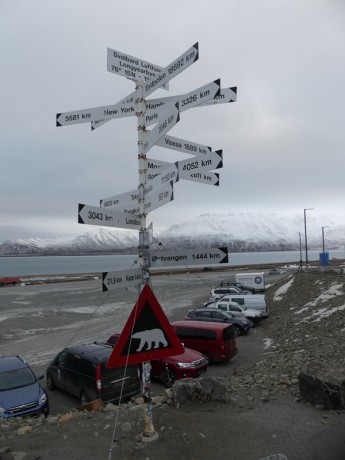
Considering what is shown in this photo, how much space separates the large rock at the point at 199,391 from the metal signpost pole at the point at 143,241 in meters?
1.37

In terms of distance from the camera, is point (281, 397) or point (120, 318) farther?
point (120, 318)

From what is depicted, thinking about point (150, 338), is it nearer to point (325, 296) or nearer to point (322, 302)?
point (322, 302)

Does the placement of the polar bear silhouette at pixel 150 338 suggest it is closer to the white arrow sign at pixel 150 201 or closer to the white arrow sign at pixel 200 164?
the white arrow sign at pixel 150 201

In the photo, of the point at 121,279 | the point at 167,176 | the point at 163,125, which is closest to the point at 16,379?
the point at 121,279

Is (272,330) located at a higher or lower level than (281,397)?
lower

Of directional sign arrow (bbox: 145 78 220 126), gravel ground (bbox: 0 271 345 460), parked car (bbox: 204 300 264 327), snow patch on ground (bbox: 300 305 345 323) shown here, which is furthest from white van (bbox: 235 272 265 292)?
directional sign arrow (bbox: 145 78 220 126)

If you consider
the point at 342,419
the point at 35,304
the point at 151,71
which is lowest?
the point at 35,304

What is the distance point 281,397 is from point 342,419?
1383 mm

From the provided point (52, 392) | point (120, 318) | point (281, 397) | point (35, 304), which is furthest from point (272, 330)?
point (35, 304)

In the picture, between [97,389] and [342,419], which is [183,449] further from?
[97,389]

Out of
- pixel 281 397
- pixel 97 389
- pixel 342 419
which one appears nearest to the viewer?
pixel 342 419

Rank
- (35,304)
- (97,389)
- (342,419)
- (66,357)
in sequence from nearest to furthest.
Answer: (342,419) < (97,389) < (66,357) < (35,304)

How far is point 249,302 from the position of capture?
26703 mm

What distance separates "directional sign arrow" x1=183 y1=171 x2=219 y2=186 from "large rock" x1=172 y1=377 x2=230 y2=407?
3.62 m
